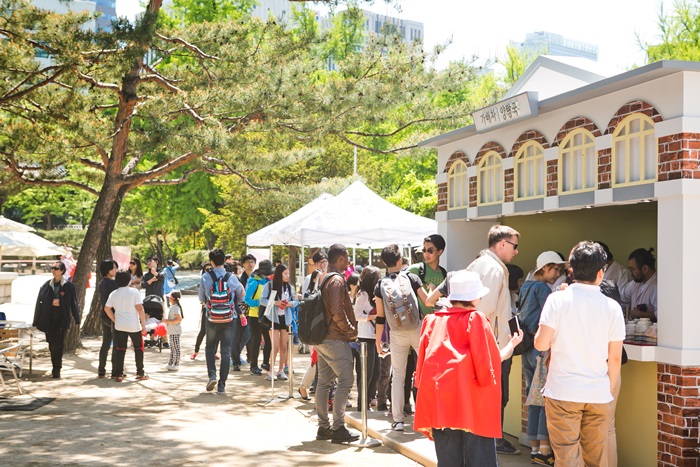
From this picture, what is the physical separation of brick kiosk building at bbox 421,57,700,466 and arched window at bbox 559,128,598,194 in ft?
0.03

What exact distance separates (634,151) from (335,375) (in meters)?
3.62

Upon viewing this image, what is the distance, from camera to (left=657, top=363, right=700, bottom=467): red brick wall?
5875mm

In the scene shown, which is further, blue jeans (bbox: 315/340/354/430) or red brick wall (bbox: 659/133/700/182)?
blue jeans (bbox: 315/340/354/430)

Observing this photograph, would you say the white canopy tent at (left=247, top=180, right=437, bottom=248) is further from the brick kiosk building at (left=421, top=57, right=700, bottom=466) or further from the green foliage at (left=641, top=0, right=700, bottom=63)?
the green foliage at (left=641, top=0, right=700, bottom=63)

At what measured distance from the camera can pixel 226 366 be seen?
10742mm

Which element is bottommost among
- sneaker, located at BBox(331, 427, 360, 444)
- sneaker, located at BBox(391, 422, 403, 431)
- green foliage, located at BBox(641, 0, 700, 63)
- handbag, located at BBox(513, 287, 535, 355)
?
sneaker, located at BBox(331, 427, 360, 444)

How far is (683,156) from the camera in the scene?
5.93 m

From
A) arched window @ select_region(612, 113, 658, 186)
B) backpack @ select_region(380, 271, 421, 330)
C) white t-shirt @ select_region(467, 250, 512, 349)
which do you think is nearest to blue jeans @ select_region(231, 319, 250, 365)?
backpack @ select_region(380, 271, 421, 330)

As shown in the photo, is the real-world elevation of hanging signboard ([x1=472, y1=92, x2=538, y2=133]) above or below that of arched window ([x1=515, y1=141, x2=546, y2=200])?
above

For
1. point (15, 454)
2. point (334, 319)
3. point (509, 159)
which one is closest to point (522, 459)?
point (334, 319)

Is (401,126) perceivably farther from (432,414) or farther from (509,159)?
(432,414)

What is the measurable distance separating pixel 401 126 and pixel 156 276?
6250 mm

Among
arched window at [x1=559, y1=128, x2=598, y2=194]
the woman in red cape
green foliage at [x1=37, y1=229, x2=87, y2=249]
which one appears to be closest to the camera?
the woman in red cape

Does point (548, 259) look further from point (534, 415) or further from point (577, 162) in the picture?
point (534, 415)
